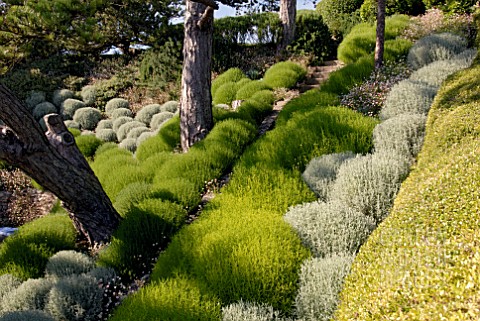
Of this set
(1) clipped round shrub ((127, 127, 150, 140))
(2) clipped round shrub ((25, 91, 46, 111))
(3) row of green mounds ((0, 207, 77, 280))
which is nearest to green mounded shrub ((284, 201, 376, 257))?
(3) row of green mounds ((0, 207, 77, 280))

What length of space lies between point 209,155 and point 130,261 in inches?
87.0

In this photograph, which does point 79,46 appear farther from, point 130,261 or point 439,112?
point 439,112

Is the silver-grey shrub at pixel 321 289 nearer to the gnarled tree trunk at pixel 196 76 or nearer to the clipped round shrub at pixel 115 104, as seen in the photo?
the gnarled tree trunk at pixel 196 76

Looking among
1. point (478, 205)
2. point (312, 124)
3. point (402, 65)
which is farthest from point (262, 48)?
point (478, 205)

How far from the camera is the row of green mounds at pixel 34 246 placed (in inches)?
186

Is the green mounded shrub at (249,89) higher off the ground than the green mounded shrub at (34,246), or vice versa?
the green mounded shrub at (249,89)

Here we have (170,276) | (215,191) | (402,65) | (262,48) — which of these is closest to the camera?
(170,276)

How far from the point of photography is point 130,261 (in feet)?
15.0

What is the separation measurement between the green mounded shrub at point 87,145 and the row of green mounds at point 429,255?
7517mm

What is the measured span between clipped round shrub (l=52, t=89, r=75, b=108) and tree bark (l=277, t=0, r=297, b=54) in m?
7.64

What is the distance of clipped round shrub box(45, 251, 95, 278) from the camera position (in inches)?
178

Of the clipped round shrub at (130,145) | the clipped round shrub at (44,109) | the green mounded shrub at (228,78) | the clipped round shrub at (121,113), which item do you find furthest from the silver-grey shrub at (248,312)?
the clipped round shrub at (44,109)

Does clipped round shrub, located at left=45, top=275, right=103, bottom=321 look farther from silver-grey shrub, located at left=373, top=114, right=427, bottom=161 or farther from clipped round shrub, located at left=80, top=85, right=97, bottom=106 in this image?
clipped round shrub, located at left=80, top=85, right=97, bottom=106

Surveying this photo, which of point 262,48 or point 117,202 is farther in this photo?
point 262,48
